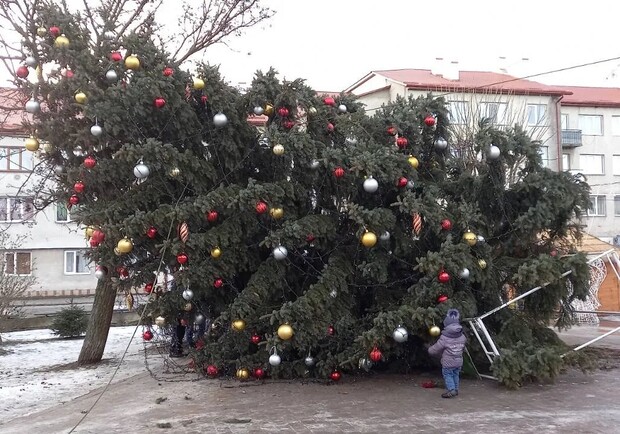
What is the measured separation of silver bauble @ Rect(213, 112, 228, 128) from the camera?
892 cm

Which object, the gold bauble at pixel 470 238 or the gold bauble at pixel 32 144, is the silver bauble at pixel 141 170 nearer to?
the gold bauble at pixel 32 144

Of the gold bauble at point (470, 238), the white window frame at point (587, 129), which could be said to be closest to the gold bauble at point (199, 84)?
the gold bauble at point (470, 238)

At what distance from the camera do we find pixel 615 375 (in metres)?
9.50

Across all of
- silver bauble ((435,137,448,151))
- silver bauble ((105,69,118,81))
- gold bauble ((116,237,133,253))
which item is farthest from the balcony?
gold bauble ((116,237,133,253))

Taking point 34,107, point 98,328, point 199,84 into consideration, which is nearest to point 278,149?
point 199,84

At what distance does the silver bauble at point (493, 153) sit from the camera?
8820mm

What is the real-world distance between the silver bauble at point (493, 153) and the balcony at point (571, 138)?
34.7 metres

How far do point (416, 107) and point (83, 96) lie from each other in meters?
5.02

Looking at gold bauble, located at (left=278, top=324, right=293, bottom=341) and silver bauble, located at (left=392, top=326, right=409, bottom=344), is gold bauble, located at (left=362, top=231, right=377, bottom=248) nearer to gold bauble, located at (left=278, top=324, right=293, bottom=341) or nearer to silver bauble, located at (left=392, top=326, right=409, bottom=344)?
silver bauble, located at (left=392, top=326, right=409, bottom=344)

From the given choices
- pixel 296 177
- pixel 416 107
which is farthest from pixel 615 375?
pixel 296 177

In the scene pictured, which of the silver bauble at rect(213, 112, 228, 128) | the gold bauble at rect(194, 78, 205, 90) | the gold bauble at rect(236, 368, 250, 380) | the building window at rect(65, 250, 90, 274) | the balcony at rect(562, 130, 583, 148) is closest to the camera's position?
the gold bauble at rect(194, 78, 205, 90)

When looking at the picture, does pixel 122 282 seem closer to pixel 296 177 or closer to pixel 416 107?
pixel 296 177

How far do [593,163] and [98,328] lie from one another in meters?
39.0

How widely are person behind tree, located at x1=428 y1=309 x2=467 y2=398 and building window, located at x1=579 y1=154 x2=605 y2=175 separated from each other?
3850 cm
